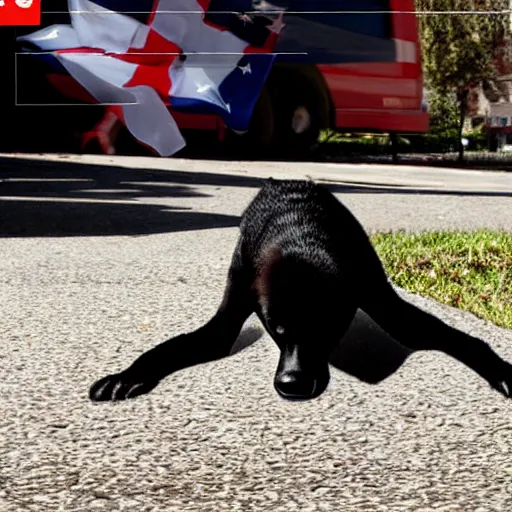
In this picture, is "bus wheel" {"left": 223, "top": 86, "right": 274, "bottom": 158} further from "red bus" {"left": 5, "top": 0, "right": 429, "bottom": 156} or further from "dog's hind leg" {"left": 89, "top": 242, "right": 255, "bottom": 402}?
"dog's hind leg" {"left": 89, "top": 242, "right": 255, "bottom": 402}

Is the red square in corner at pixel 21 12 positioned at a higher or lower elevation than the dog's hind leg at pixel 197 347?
higher

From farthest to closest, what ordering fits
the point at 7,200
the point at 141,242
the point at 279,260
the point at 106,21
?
the point at 7,200 → the point at 141,242 → the point at 106,21 → the point at 279,260

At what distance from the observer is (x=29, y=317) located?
6109 millimetres

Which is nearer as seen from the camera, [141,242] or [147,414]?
[147,414]

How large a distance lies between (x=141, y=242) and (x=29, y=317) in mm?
3861

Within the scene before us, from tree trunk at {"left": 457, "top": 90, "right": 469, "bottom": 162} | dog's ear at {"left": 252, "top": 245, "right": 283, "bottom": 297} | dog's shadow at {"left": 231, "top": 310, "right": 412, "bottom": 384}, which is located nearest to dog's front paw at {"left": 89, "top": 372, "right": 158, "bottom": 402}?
dog's shadow at {"left": 231, "top": 310, "right": 412, "bottom": 384}

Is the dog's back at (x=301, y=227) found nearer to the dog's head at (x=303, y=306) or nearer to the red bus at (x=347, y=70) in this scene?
the dog's head at (x=303, y=306)

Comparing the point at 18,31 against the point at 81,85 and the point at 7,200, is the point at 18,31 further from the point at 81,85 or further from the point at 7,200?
the point at 7,200

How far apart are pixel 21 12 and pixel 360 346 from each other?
1042 mm

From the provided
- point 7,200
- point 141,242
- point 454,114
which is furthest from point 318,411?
point 7,200

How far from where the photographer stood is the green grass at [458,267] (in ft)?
21.5

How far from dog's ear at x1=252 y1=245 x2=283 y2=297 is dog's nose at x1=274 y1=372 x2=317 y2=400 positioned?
0.17 metres

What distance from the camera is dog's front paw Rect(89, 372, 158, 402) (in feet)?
8.85

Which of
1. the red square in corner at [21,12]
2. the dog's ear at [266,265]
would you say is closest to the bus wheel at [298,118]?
the red square in corner at [21,12]
